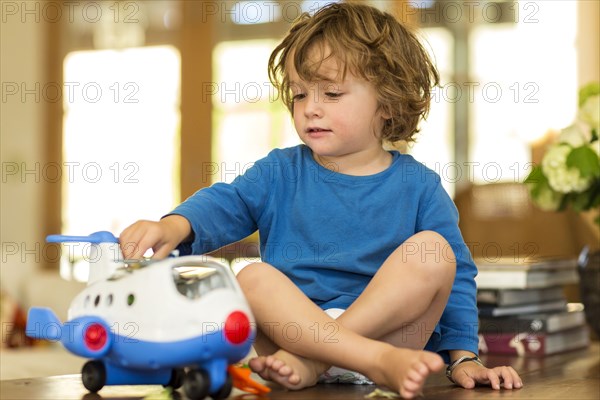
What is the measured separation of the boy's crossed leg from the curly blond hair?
0.92 ft

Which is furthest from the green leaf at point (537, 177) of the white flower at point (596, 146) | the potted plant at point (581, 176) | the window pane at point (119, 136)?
the window pane at point (119, 136)

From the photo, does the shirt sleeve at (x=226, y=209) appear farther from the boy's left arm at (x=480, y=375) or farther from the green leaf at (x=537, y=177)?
the green leaf at (x=537, y=177)

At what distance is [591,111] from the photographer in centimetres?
157

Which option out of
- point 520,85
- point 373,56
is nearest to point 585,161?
point 373,56

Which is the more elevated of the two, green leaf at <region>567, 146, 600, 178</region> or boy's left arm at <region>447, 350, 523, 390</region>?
green leaf at <region>567, 146, 600, 178</region>

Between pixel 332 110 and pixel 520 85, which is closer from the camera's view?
pixel 332 110

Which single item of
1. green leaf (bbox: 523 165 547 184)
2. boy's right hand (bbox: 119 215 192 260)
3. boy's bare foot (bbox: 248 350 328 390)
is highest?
green leaf (bbox: 523 165 547 184)

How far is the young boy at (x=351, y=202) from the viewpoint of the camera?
1.09 meters

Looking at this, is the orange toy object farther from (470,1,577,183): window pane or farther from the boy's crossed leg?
(470,1,577,183): window pane

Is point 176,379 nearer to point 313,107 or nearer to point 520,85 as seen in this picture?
point 313,107

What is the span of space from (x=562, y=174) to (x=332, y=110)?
1.76 feet

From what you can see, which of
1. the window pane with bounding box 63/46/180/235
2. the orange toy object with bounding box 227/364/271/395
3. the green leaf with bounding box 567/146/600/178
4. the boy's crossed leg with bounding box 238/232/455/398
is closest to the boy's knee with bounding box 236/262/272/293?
the boy's crossed leg with bounding box 238/232/455/398

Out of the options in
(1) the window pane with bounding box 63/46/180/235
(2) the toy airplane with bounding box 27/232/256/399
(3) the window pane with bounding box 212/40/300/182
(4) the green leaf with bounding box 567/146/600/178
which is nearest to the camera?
(2) the toy airplane with bounding box 27/232/256/399

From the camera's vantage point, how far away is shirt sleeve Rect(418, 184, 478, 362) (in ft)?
3.98
